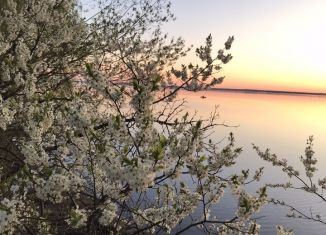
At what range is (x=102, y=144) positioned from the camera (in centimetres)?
523

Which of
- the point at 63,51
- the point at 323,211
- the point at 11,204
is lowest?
the point at 323,211

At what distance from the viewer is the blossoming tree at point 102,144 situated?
5215 millimetres

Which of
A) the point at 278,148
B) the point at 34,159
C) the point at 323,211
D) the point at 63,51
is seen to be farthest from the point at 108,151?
the point at 278,148

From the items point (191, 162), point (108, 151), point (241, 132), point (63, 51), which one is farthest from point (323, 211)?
point (241, 132)

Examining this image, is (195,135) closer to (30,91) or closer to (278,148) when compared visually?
(30,91)

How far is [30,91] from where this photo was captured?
7.91m

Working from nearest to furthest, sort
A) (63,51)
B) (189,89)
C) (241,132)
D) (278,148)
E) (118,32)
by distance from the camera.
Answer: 1. (189,89)
2. (63,51)
3. (118,32)
4. (278,148)
5. (241,132)

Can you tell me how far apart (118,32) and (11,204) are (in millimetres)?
10125

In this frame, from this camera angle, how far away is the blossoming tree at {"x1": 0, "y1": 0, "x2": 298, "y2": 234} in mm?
5215

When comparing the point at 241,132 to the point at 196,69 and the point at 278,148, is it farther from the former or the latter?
the point at 196,69

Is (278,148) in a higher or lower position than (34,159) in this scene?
lower

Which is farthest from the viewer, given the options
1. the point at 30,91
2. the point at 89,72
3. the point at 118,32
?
the point at 118,32

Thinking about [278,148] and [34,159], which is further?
[278,148]

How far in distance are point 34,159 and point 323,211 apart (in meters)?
29.7
